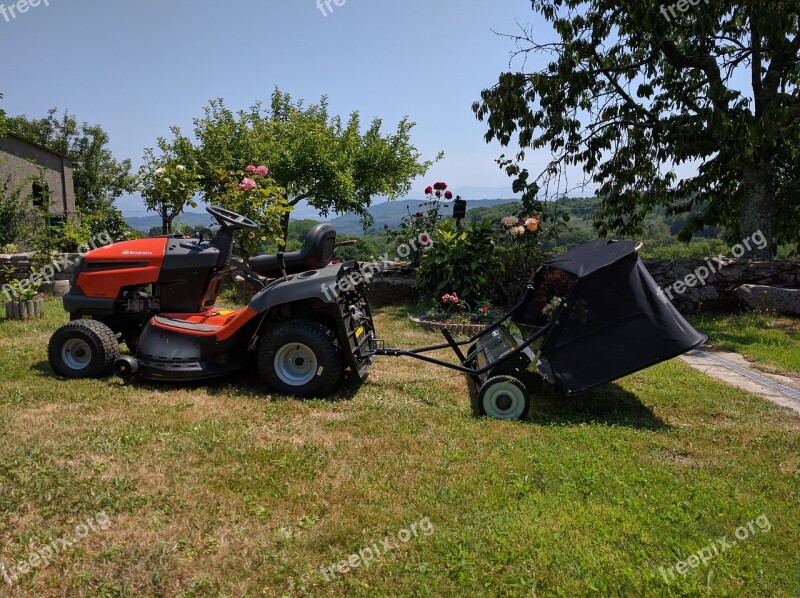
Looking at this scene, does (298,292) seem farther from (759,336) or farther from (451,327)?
(759,336)

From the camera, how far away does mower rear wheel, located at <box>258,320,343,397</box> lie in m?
4.35

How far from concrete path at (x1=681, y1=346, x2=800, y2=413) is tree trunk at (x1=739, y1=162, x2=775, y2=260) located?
12.9 ft

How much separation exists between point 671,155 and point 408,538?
983cm

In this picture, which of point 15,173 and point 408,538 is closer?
point 408,538

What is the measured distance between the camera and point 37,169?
20141mm

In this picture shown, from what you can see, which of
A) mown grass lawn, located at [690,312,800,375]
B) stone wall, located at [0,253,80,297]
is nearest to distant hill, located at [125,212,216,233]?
stone wall, located at [0,253,80,297]

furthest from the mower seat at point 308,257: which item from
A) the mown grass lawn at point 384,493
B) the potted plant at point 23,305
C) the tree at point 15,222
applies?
the tree at point 15,222

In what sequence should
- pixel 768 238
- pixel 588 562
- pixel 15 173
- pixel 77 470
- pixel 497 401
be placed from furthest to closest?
pixel 15 173 → pixel 768 238 → pixel 497 401 → pixel 77 470 → pixel 588 562

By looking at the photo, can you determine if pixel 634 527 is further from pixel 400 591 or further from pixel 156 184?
pixel 156 184

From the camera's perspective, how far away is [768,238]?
9.77 meters

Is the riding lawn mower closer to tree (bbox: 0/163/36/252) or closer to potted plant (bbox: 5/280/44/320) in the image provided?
potted plant (bbox: 5/280/44/320)

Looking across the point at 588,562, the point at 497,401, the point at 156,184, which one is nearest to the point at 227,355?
the point at 497,401

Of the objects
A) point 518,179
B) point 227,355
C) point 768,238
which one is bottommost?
point 227,355

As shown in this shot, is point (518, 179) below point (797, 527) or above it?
above
